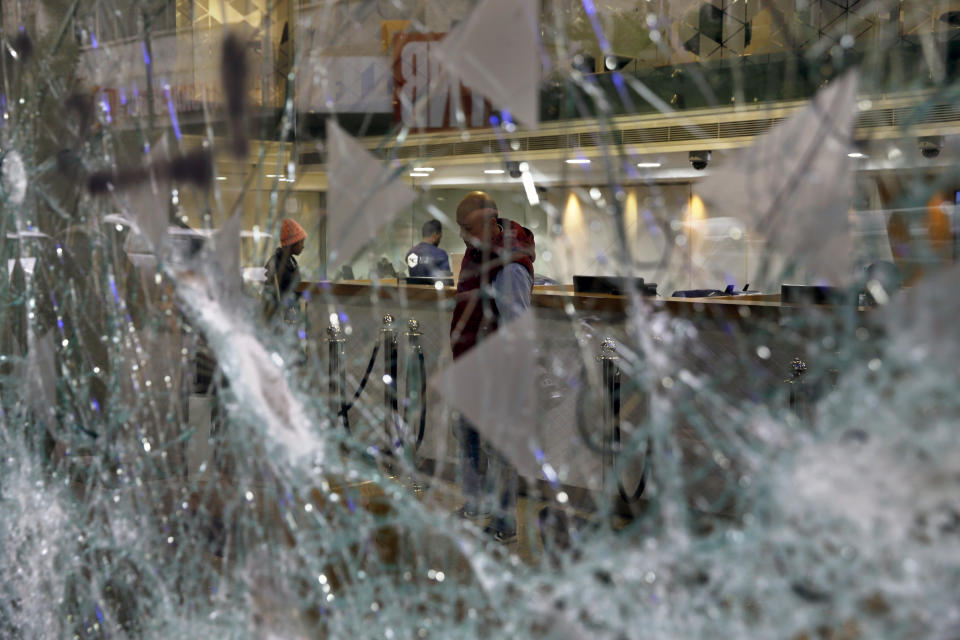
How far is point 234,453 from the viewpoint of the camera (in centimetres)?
106

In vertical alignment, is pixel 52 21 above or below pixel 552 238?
above

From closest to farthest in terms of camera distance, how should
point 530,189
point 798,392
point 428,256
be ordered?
1. point 798,392
2. point 530,189
3. point 428,256

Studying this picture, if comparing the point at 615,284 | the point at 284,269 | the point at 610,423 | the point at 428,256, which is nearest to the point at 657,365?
the point at 615,284

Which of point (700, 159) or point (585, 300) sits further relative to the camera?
point (585, 300)

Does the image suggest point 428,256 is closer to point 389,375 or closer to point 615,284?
point 389,375

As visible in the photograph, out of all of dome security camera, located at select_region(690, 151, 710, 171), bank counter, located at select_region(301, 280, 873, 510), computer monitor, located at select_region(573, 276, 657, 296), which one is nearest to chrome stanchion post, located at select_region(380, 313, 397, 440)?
bank counter, located at select_region(301, 280, 873, 510)

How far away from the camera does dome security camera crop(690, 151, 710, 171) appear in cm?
75

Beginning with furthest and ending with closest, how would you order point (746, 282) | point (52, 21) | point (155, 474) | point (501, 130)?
point (52, 21), point (155, 474), point (501, 130), point (746, 282)

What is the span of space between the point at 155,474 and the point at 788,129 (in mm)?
876

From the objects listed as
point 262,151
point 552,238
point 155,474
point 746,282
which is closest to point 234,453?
point 155,474

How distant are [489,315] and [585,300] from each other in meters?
0.19

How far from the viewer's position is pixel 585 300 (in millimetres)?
1052

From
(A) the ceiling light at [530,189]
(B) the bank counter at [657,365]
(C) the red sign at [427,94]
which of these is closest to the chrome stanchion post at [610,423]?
(B) the bank counter at [657,365]

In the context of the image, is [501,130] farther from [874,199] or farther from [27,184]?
[27,184]
